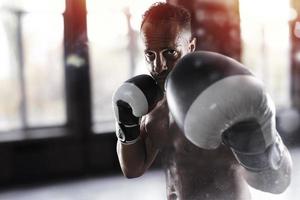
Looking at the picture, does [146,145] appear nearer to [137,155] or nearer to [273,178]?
[137,155]

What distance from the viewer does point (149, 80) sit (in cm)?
70

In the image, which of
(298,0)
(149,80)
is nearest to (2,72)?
(298,0)

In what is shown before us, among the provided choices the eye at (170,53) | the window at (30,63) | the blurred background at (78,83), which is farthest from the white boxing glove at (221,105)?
the window at (30,63)

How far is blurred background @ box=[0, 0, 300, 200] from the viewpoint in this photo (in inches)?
83.4

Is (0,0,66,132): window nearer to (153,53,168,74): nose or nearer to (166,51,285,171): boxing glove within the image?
(153,53,168,74): nose

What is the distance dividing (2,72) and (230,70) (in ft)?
7.19

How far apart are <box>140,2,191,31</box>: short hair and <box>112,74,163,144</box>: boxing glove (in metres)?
0.11

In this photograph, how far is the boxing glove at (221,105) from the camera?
48 centimetres

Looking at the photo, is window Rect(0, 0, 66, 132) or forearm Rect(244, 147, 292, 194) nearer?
forearm Rect(244, 147, 292, 194)

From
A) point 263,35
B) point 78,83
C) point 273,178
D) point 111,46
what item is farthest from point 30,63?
point 273,178

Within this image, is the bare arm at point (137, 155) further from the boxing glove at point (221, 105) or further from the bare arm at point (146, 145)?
the boxing glove at point (221, 105)

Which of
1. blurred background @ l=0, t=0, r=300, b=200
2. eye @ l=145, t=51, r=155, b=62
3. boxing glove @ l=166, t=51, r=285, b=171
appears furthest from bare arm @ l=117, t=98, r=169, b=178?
blurred background @ l=0, t=0, r=300, b=200

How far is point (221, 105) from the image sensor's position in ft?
1.57

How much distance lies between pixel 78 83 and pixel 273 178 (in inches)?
84.2
